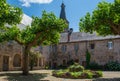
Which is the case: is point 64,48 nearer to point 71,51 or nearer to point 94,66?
point 71,51

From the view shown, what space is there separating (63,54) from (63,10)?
29.8m

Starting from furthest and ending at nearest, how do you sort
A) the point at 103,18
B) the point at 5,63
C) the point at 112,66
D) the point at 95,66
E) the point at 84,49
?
the point at 84,49 → the point at 95,66 → the point at 112,66 → the point at 5,63 → the point at 103,18

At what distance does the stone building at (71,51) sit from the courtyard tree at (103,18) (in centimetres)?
1499

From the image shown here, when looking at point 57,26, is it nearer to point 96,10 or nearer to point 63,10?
point 96,10

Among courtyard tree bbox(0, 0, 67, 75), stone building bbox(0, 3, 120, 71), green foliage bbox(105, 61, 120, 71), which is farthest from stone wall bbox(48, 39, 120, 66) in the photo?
courtyard tree bbox(0, 0, 67, 75)

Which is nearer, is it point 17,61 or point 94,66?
point 17,61

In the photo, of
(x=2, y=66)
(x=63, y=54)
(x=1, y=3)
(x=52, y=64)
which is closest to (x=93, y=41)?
(x=63, y=54)

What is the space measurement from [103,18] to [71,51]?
26103 mm

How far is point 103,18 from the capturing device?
20.3m

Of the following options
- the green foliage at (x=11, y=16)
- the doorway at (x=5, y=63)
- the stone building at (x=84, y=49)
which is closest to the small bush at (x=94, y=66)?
the stone building at (x=84, y=49)

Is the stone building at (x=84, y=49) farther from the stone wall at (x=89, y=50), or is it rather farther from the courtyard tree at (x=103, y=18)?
the courtyard tree at (x=103, y=18)

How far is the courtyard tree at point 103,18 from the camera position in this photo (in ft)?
65.7

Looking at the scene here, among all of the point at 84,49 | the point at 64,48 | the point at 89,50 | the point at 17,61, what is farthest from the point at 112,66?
the point at 17,61

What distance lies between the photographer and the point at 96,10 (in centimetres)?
2105
